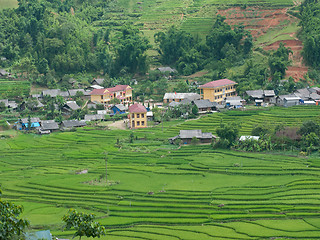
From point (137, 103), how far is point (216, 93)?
923 cm

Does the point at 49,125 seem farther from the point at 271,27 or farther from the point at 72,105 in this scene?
the point at 271,27

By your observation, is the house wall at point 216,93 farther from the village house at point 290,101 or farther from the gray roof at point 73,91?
the gray roof at point 73,91

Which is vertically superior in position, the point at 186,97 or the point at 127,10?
the point at 127,10

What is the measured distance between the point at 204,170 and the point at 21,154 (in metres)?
17.0

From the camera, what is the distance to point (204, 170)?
4288 centimetres

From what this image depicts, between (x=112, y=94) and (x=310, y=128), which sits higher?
(x=112, y=94)

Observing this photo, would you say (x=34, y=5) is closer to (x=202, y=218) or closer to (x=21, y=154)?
(x=21, y=154)

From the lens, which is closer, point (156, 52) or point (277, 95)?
point (277, 95)

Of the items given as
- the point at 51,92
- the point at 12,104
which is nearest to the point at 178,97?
the point at 51,92

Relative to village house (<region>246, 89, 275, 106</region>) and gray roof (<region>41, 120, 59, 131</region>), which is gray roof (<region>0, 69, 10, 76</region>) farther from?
village house (<region>246, 89, 275, 106</region>)

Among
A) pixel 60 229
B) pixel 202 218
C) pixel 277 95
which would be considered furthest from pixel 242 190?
pixel 277 95

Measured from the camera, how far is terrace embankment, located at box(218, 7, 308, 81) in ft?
230

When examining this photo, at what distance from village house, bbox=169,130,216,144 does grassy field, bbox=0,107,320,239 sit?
125 cm

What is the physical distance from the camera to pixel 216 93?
212ft
